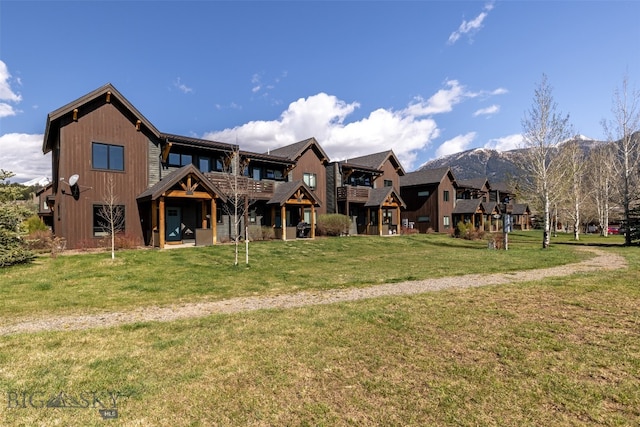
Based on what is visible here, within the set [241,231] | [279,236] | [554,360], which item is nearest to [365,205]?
[279,236]

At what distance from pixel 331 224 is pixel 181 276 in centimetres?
1978

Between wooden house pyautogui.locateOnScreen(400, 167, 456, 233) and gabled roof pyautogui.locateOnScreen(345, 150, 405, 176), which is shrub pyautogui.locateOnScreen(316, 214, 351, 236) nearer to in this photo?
gabled roof pyautogui.locateOnScreen(345, 150, 405, 176)

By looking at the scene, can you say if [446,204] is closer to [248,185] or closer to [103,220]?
[248,185]

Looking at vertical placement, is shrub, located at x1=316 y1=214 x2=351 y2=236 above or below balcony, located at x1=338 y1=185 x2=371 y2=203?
below

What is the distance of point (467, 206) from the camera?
46.6 meters

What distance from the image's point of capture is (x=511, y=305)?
304 inches

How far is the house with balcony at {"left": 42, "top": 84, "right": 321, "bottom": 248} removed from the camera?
1916 cm

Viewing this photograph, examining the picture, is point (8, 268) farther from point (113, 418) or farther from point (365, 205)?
point (365, 205)

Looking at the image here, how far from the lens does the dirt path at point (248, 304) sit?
683cm

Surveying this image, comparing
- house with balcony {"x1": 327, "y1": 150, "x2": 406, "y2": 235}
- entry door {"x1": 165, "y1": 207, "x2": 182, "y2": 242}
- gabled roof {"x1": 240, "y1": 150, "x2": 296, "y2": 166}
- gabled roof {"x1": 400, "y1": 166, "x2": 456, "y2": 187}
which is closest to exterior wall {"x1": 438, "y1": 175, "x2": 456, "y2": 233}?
gabled roof {"x1": 400, "y1": 166, "x2": 456, "y2": 187}

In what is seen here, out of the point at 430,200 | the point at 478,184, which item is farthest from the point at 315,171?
the point at 478,184

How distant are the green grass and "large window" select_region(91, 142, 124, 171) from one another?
23.8ft

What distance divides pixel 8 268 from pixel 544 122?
35.2 meters

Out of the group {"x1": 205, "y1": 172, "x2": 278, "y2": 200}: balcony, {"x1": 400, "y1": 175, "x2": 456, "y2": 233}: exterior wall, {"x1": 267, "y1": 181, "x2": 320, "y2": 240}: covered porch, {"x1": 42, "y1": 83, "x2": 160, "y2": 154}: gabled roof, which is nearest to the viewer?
{"x1": 42, "y1": 83, "x2": 160, "y2": 154}: gabled roof
